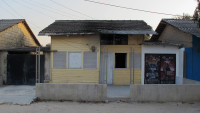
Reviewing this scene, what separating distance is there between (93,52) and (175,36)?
794 centimetres

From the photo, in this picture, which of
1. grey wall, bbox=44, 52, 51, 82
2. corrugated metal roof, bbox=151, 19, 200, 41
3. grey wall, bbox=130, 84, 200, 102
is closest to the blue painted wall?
corrugated metal roof, bbox=151, 19, 200, 41

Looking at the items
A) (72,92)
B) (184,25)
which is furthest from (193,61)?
(72,92)

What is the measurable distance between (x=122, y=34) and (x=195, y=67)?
6.55 metres

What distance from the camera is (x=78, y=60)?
12320 mm

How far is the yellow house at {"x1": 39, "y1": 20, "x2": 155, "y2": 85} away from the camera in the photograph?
12.2 metres

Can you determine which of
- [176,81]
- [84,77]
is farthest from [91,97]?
[176,81]

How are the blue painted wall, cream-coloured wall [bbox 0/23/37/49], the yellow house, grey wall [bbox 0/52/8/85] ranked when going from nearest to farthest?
the yellow house < grey wall [bbox 0/52/8/85] < cream-coloured wall [bbox 0/23/37/49] < the blue painted wall

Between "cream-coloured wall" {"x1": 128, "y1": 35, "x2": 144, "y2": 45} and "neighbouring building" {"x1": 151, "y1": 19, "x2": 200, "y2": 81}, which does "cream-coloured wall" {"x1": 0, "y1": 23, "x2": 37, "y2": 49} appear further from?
"neighbouring building" {"x1": 151, "y1": 19, "x2": 200, "y2": 81}

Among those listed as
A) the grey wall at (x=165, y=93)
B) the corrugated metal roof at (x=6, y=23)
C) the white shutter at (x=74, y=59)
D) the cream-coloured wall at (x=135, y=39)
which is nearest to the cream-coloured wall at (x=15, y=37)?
the corrugated metal roof at (x=6, y=23)

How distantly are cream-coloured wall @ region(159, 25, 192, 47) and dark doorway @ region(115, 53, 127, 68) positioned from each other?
542cm

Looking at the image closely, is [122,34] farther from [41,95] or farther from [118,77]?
[41,95]

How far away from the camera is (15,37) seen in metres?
15.5

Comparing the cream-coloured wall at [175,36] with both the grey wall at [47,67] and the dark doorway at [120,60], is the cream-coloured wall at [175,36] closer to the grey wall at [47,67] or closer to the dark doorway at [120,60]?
the dark doorway at [120,60]

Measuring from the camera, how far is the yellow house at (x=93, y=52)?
1216cm
